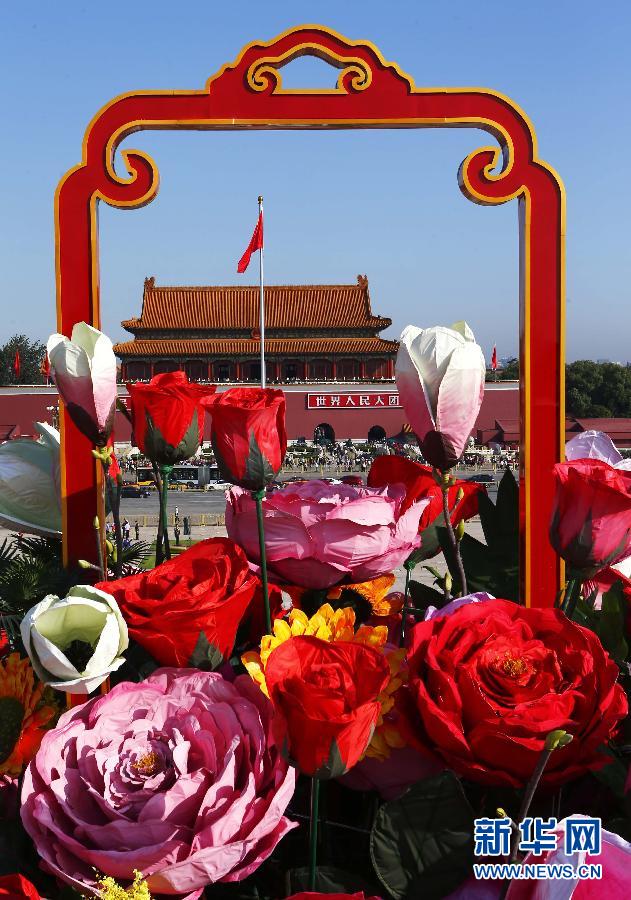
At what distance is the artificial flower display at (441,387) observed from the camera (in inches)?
25.4

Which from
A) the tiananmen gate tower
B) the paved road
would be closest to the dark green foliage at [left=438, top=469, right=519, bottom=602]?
the paved road

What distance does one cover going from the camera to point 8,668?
0.70m

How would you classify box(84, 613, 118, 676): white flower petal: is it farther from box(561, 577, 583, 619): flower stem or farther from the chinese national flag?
the chinese national flag

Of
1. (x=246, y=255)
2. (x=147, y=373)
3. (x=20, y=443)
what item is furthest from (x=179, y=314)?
(x=20, y=443)

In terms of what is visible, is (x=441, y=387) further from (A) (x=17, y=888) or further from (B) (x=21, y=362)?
(B) (x=21, y=362)

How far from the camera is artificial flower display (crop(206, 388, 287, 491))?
1.98 ft

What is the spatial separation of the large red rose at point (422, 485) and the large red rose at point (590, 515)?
12cm

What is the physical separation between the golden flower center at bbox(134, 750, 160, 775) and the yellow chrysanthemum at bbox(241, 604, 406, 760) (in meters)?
0.08

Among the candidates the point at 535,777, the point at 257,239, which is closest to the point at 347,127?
the point at 535,777

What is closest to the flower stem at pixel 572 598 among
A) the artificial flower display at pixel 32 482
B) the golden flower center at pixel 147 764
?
the golden flower center at pixel 147 764

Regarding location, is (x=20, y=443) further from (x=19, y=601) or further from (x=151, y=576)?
(x=151, y=576)

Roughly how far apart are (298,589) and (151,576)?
6.9 inches

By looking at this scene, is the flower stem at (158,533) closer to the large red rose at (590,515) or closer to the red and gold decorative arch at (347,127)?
the red and gold decorative arch at (347,127)

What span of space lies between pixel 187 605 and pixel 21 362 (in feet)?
111
